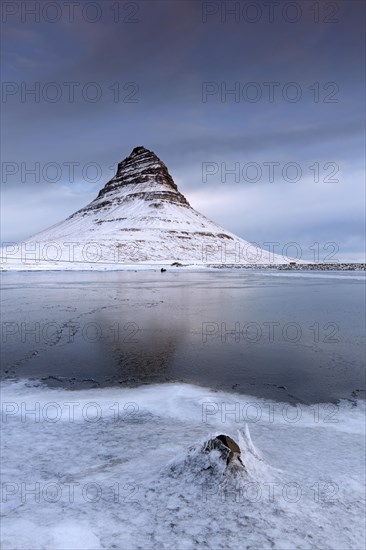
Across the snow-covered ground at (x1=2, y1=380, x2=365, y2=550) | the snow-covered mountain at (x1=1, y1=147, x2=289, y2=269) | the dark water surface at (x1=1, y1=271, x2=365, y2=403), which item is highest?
the snow-covered mountain at (x1=1, y1=147, x2=289, y2=269)

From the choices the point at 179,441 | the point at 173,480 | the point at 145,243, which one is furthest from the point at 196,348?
the point at 145,243

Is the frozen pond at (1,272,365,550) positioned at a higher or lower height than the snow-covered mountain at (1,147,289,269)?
lower

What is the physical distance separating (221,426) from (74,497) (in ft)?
8.57

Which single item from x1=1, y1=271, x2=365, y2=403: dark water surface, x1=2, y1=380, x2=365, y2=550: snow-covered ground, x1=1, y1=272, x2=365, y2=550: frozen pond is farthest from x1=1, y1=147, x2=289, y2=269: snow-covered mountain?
x1=2, y1=380, x2=365, y2=550: snow-covered ground

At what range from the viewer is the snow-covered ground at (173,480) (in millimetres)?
3064

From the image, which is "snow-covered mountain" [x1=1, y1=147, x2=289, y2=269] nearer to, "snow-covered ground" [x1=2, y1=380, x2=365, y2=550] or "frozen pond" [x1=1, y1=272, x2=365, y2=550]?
"frozen pond" [x1=1, y1=272, x2=365, y2=550]

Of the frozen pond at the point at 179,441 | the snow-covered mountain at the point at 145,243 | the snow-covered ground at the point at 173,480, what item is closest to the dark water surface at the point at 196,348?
the frozen pond at the point at 179,441

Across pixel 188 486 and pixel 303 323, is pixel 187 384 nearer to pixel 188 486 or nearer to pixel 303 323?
pixel 188 486

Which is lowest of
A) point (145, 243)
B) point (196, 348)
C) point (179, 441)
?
point (179, 441)

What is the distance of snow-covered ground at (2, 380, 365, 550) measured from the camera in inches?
121

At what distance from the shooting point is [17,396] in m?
6.63

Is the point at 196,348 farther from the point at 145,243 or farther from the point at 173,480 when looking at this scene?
the point at 145,243

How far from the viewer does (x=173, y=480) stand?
372cm

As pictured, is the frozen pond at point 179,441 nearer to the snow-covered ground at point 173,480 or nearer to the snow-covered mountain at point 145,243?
the snow-covered ground at point 173,480
